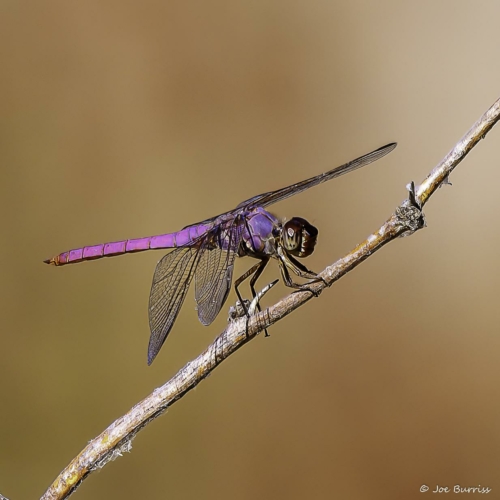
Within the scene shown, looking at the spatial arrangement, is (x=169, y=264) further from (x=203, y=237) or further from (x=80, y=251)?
(x=80, y=251)

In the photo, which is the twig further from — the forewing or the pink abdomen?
the pink abdomen

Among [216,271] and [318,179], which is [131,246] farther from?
[318,179]

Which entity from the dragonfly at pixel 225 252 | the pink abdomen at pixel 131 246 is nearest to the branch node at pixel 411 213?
the dragonfly at pixel 225 252

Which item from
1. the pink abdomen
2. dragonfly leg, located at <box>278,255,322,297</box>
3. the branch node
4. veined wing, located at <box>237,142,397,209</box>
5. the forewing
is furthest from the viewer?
the pink abdomen

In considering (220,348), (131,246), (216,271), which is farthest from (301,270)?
(131,246)

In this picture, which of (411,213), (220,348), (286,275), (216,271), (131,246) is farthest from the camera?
(131,246)

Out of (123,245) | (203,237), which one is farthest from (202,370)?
(123,245)

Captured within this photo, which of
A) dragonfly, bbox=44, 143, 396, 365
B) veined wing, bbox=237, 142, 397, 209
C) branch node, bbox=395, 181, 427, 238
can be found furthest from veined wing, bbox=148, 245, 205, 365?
branch node, bbox=395, 181, 427, 238
